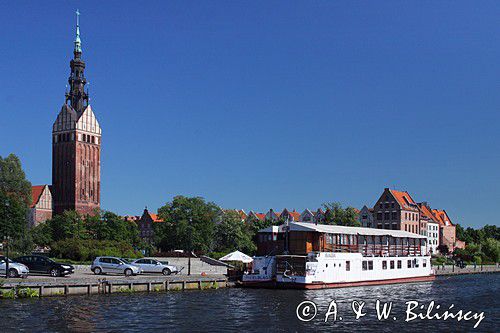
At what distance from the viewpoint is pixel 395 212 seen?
472 feet

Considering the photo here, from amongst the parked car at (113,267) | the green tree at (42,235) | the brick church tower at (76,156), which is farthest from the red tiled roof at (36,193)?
the parked car at (113,267)

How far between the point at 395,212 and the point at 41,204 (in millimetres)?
84584

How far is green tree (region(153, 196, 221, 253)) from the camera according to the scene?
10594 cm

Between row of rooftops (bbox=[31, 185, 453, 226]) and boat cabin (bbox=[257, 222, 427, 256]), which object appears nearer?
boat cabin (bbox=[257, 222, 427, 256])

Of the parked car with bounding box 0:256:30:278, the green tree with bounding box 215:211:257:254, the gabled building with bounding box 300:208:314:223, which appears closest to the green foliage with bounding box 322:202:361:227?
the green tree with bounding box 215:211:257:254

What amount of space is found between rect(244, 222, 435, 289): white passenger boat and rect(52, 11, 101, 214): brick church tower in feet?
339

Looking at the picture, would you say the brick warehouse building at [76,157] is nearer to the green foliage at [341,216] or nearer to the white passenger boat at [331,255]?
the green foliage at [341,216]

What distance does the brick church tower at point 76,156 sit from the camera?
166875mm

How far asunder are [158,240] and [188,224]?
710 centimetres

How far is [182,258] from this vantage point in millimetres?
89500

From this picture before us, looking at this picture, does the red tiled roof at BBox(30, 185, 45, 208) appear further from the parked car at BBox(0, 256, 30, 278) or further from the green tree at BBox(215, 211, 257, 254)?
the parked car at BBox(0, 256, 30, 278)

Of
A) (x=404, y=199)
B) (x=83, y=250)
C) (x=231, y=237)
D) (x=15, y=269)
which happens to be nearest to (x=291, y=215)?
(x=404, y=199)

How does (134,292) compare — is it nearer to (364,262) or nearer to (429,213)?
(364,262)

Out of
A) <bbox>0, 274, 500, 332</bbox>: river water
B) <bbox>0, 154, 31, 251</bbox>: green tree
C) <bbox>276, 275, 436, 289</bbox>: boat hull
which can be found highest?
<bbox>0, 154, 31, 251</bbox>: green tree
